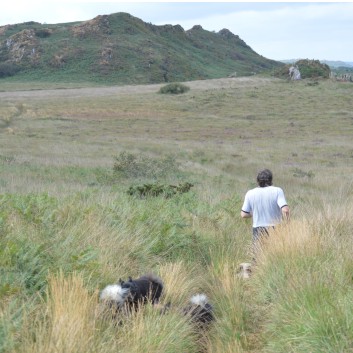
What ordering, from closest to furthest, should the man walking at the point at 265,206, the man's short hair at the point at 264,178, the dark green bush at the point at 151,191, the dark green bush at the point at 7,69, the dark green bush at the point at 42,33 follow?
the man walking at the point at 265,206, the man's short hair at the point at 264,178, the dark green bush at the point at 151,191, the dark green bush at the point at 7,69, the dark green bush at the point at 42,33

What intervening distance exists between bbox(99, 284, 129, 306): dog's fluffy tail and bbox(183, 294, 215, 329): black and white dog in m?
0.54

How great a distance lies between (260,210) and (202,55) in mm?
131658

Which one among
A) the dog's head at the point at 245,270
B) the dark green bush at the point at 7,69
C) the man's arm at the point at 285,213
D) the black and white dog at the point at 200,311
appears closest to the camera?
the black and white dog at the point at 200,311

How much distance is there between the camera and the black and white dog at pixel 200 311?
4.85 meters

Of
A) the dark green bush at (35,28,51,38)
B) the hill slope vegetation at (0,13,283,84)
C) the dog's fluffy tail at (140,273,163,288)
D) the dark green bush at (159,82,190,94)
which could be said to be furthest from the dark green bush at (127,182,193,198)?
the dark green bush at (35,28,51,38)

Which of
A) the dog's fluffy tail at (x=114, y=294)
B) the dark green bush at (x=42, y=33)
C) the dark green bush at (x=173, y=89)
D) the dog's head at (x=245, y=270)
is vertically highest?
the dark green bush at (x=42, y=33)

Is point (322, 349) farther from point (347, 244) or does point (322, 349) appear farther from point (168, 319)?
point (347, 244)

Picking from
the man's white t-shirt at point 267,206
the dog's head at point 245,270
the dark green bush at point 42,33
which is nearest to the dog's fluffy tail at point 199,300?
the dog's head at point 245,270

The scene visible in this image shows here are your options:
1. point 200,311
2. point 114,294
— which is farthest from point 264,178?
point 114,294

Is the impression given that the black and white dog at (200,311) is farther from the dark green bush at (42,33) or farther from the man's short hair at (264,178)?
the dark green bush at (42,33)

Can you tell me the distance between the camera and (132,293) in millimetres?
4762

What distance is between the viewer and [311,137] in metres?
35.9

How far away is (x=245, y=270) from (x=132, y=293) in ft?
5.64

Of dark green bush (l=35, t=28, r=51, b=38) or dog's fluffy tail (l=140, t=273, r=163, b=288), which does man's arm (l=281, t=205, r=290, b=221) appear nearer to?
dog's fluffy tail (l=140, t=273, r=163, b=288)
